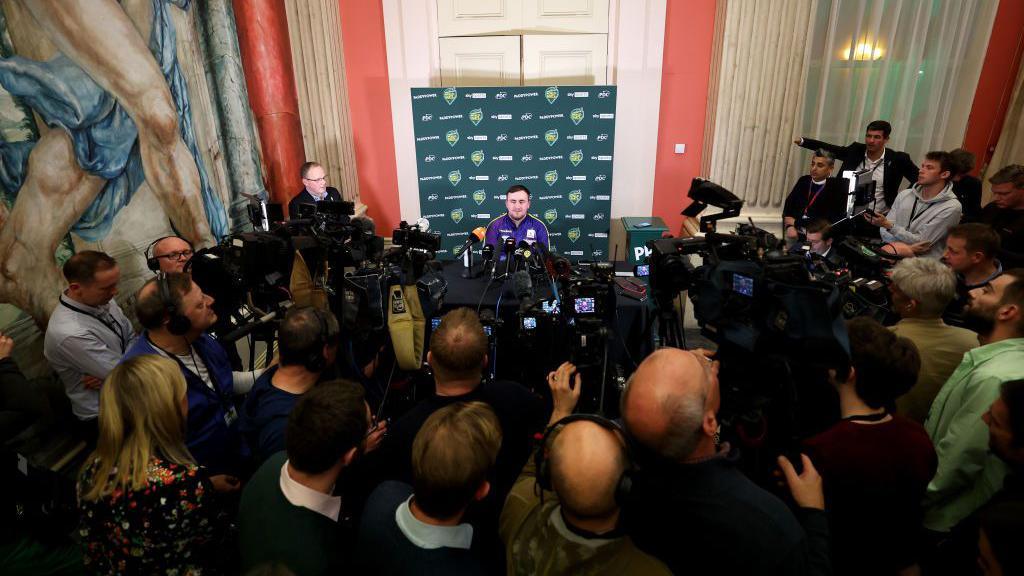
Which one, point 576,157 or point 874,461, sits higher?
point 576,157

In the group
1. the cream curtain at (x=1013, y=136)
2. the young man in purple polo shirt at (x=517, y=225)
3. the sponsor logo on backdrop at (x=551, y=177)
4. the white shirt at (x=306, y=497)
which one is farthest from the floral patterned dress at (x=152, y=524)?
the cream curtain at (x=1013, y=136)

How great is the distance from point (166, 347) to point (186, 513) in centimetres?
101

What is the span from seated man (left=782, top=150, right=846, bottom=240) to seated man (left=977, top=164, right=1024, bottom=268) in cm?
97

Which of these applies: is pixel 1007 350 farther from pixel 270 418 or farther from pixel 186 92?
pixel 186 92

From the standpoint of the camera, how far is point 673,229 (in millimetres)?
6672

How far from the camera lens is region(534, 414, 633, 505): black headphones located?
47.5 inches

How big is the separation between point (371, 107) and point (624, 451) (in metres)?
6.12

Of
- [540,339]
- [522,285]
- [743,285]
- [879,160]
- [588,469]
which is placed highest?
[879,160]

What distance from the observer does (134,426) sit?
1.57 metres

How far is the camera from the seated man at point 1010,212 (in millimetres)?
3445

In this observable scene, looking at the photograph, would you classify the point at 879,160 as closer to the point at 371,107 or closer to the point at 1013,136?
the point at 1013,136

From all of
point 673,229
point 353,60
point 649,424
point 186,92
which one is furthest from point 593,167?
point 649,424

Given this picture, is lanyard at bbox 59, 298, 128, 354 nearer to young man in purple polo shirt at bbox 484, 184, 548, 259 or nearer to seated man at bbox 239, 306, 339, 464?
seated man at bbox 239, 306, 339, 464

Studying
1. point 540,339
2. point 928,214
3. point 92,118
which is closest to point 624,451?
point 540,339
